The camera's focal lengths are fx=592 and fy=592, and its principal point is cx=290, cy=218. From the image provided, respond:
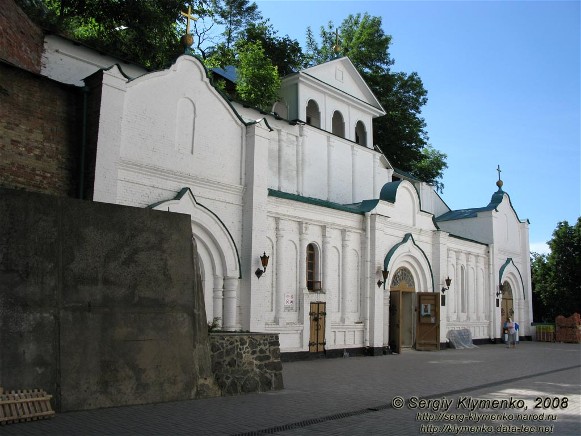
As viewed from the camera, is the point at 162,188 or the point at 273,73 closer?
the point at 162,188

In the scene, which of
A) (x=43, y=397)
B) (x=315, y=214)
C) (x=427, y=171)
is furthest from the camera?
(x=427, y=171)

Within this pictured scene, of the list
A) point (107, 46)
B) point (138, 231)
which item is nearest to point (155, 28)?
point (107, 46)

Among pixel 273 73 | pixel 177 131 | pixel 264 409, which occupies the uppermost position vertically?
pixel 273 73

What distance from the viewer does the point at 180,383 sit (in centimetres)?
1035

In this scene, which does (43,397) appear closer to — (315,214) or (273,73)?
(315,214)

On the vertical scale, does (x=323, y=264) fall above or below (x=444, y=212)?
below

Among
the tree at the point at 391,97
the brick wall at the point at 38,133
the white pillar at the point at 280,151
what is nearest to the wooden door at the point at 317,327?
the white pillar at the point at 280,151

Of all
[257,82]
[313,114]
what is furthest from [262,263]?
[313,114]

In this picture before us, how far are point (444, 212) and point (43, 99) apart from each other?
26636 millimetres

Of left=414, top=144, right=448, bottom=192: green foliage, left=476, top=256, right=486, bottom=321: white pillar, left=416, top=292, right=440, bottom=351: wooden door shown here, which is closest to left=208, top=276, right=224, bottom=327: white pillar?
left=416, top=292, right=440, bottom=351: wooden door

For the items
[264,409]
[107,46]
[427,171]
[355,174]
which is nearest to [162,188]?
[264,409]

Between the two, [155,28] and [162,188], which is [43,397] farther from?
[155,28]

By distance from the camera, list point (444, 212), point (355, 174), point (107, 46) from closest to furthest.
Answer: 1. point (107, 46)
2. point (355, 174)
3. point (444, 212)

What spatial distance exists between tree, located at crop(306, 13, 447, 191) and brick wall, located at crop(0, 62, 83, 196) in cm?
2880
